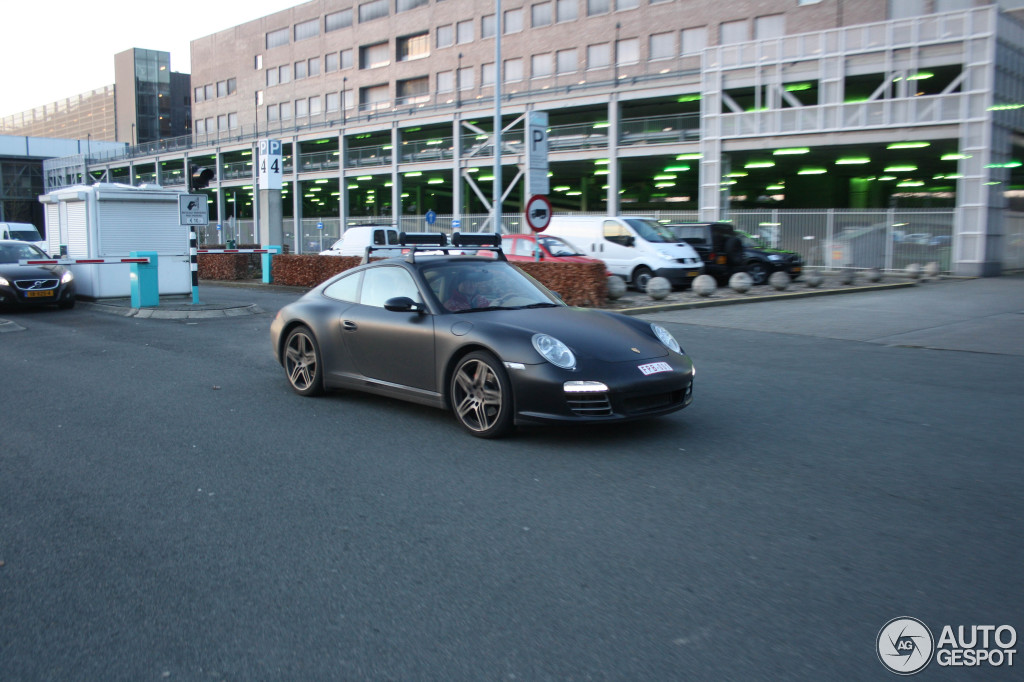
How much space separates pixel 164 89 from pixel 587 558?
128 metres

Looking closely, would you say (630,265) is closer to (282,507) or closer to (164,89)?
(282,507)

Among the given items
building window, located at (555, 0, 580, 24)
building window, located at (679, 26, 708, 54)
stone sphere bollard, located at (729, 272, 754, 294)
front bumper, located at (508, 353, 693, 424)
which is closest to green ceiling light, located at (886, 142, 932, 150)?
stone sphere bollard, located at (729, 272, 754, 294)

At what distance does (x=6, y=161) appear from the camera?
76.7 metres

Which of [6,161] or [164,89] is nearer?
[6,161]

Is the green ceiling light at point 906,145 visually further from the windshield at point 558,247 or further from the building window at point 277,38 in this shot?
the building window at point 277,38

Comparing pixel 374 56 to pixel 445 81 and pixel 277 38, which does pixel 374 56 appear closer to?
pixel 445 81

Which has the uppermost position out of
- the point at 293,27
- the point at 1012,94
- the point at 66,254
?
the point at 293,27

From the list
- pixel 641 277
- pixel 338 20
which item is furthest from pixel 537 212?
pixel 338 20

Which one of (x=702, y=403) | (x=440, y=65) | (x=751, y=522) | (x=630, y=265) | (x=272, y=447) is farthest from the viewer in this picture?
(x=440, y=65)

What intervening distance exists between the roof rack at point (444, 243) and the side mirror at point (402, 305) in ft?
2.90

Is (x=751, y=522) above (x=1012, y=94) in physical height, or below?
below

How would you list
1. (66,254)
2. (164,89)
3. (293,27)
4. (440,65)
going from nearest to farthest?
(66,254) → (440,65) → (293,27) → (164,89)

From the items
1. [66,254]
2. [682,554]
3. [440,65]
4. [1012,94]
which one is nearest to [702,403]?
[682,554]

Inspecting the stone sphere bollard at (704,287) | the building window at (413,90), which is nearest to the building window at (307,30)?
the building window at (413,90)
